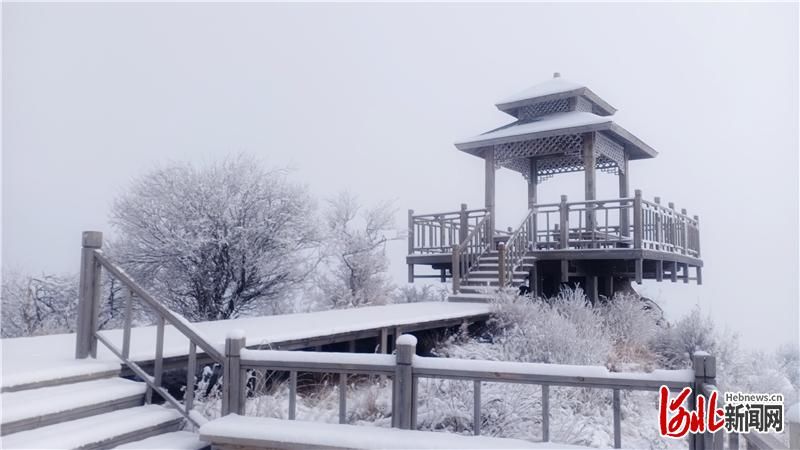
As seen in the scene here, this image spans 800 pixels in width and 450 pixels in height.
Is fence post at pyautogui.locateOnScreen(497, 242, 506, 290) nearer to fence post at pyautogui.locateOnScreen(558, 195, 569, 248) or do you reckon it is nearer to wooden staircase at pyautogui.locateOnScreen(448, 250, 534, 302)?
wooden staircase at pyautogui.locateOnScreen(448, 250, 534, 302)

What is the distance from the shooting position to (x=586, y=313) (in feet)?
32.8

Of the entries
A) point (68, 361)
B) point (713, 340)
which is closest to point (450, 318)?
point (713, 340)

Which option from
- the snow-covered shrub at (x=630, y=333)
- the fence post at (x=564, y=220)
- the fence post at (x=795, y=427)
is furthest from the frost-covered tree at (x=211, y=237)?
the fence post at (x=795, y=427)

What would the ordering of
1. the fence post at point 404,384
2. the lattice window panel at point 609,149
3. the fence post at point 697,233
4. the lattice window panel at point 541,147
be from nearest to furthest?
1. the fence post at point 404,384
2. the lattice window panel at point 609,149
3. the lattice window panel at point 541,147
4. the fence post at point 697,233

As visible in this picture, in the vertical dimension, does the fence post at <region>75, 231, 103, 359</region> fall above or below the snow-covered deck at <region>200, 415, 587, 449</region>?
above

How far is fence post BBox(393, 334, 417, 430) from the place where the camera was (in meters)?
4.72

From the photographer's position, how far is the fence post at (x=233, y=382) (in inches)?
200

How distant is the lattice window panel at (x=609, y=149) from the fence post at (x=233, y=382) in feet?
37.4

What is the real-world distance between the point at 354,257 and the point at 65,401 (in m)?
14.9

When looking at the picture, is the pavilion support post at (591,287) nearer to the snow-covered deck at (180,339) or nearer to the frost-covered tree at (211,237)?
the snow-covered deck at (180,339)

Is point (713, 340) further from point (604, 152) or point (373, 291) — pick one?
point (373, 291)

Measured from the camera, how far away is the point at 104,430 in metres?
4.63

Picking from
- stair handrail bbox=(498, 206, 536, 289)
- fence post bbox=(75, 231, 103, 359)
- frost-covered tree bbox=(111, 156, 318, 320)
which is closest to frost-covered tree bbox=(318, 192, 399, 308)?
frost-covered tree bbox=(111, 156, 318, 320)

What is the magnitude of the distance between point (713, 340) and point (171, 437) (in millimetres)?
9307
